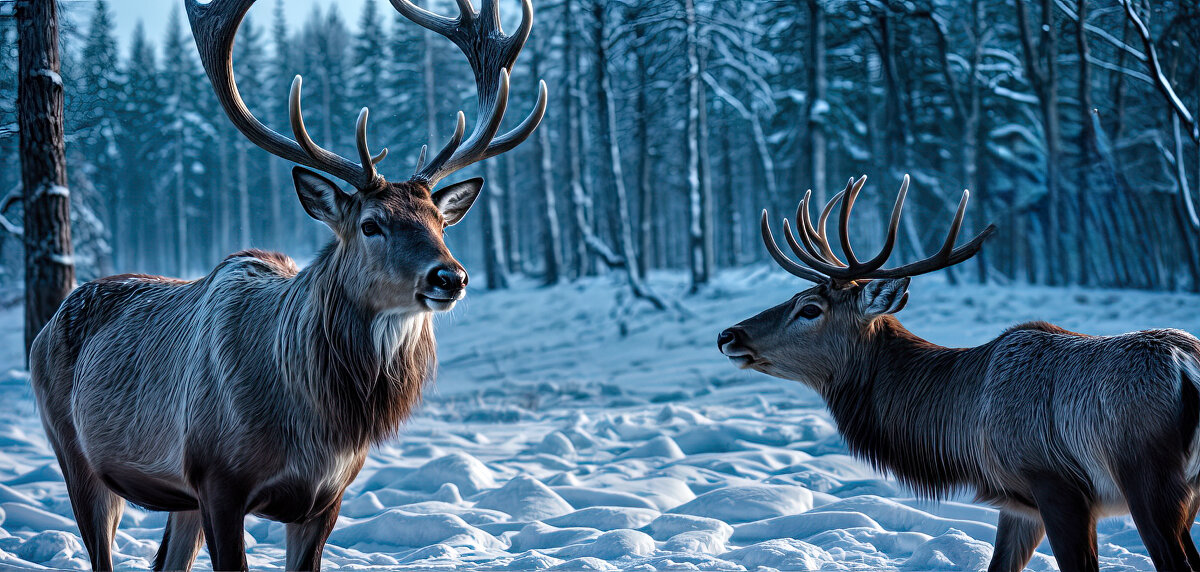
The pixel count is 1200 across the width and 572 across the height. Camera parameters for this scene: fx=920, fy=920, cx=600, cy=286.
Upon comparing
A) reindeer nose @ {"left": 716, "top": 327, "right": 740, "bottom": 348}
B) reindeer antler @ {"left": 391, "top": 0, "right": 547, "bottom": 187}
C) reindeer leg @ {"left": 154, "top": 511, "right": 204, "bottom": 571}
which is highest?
reindeer antler @ {"left": 391, "top": 0, "right": 547, "bottom": 187}

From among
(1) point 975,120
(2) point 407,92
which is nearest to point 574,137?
(2) point 407,92

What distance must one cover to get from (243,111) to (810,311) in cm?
278

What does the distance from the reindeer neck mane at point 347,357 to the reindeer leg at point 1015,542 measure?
2.65 meters

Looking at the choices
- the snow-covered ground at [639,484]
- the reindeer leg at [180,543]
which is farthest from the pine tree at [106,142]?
the reindeer leg at [180,543]

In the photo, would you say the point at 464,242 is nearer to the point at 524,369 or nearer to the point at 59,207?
the point at 524,369

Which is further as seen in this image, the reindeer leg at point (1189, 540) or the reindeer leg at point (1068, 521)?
the reindeer leg at point (1068, 521)

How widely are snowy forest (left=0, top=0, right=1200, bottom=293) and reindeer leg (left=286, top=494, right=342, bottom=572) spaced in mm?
5400

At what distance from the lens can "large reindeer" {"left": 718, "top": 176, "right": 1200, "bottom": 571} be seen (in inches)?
128

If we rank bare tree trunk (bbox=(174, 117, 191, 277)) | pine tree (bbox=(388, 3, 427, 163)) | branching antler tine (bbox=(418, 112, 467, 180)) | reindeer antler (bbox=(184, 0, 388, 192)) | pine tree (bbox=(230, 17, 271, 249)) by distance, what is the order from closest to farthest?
reindeer antler (bbox=(184, 0, 388, 192)) → branching antler tine (bbox=(418, 112, 467, 180)) → pine tree (bbox=(388, 3, 427, 163)) → pine tree (bbox=(230, 17, 271, 249)) → bare tree trunk (bbox=(174, 117, 191, 277))

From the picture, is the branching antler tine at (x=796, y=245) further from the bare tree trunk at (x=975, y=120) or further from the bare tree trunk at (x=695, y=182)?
the bare tree trunk at (x=695, y=182)

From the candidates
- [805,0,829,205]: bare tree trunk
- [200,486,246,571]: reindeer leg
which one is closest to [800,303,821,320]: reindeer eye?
[200,486,246,571]: reindeer leg

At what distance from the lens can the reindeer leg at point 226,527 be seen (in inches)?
133

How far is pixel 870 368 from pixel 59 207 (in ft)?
20.8

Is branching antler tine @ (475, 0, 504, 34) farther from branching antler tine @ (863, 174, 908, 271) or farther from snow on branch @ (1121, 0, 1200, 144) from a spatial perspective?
snow on branch @ (1121, 0, 1200, 144)
